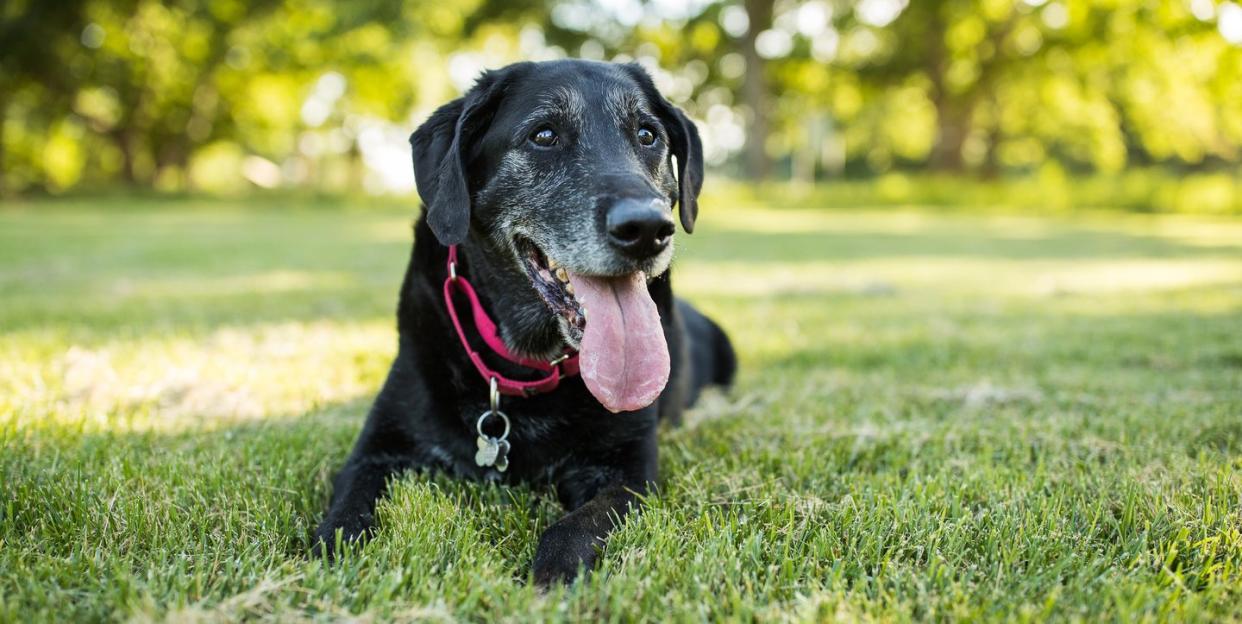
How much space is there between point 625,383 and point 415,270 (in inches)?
45.4

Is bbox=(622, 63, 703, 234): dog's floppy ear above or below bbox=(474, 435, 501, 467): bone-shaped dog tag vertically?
above

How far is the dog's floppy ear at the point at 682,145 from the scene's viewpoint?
3.33m

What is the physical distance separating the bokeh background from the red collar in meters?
27.9

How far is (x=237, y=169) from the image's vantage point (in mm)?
60594

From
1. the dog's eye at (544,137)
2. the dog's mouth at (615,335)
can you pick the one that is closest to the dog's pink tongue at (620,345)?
the dog's mouth at (615,335)

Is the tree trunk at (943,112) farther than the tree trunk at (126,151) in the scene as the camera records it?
No

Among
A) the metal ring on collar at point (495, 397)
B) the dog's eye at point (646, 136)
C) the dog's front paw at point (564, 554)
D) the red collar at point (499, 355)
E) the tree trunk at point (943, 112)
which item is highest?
the tree trunk at point (943, 112)

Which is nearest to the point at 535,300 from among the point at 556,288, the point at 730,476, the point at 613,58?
the point at 556,288

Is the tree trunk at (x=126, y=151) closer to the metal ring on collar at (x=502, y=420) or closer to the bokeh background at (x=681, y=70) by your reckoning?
the bokeh background at (x=681, y=70)

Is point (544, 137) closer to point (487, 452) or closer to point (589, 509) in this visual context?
point (487, 452)

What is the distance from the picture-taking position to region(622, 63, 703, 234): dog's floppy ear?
10.9ft

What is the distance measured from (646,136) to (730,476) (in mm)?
1327

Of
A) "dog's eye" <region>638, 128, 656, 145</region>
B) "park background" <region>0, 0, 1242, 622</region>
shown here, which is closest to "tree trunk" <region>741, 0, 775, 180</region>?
"park background" <region>0, 0, 1242, 622</region>

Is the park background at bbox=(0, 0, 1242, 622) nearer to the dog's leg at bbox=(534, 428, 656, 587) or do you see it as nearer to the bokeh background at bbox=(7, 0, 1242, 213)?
the dog's leg at bbox=(534, 428, 656, 587)
